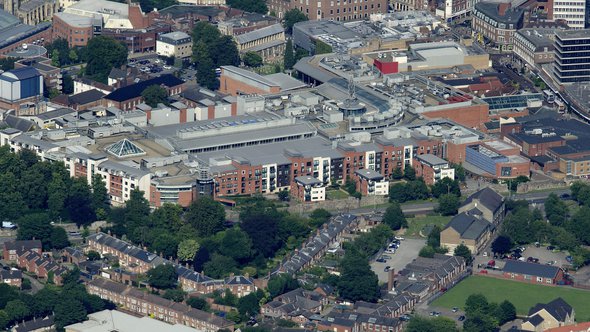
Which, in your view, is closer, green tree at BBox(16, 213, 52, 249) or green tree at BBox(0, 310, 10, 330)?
green tree at BBox(0, 310, 10, 330)

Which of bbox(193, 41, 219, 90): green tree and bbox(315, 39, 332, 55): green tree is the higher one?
bbox(315, 39, 332, 55): green tree

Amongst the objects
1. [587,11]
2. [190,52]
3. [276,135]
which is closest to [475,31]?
[587,11]

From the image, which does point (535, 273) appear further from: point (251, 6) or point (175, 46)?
point (251, 6)

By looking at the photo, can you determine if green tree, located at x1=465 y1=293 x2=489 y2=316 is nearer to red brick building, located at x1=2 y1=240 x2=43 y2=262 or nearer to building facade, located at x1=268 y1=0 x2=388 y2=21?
red brick building, located at x1=2 y1=240 x2=43 y2=262

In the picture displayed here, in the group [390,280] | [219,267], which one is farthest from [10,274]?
[390,280]

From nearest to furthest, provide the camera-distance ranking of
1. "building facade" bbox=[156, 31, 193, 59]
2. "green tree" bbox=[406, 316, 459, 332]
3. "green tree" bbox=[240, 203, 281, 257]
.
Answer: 1. "green tree" bbox=[406, 316, 459, 332]
2. "green tree" bbox=[240, 203, 281, 257]
3. "building facade" bbox=[156, 31, 193, 59]

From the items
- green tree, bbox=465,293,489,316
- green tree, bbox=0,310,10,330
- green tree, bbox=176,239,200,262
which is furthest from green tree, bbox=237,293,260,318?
green tree, bbox=0,310,10,330
